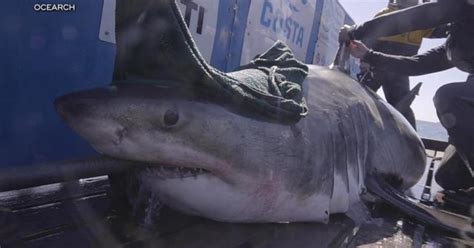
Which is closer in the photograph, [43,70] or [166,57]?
[166,57]

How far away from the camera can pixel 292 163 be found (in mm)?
1469

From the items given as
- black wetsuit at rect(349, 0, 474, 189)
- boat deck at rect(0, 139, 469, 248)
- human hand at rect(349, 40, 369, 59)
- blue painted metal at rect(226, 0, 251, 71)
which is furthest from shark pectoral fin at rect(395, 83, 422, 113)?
boat deck at rect(0, 139, 469, 248)

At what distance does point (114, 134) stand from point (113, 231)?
39 centimetres

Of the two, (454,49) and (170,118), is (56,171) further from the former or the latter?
(454,49)

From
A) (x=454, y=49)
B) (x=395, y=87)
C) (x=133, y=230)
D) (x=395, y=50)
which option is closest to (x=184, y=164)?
(x=133, y=230)

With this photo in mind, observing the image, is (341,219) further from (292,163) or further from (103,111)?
(103,111)

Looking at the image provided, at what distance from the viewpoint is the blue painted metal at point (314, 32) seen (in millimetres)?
5016

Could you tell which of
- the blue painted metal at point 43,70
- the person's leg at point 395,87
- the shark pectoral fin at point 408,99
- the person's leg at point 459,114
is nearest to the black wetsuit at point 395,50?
the person's leg at point 395,87

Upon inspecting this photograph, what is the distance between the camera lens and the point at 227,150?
1.25 meters

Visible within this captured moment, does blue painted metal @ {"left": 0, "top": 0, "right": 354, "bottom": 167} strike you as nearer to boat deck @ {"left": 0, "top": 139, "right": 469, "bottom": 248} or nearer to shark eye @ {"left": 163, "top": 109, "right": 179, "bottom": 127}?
boat deck @ {"left": 0, "top": 139, "right": 469, "bottom": 248}

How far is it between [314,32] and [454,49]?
2585 millimetres

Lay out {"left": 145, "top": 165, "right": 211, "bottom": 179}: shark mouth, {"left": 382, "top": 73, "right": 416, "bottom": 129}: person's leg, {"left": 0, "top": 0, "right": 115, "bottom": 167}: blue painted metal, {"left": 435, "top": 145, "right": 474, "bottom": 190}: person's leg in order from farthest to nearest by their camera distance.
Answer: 1. {"left": 382, "top": 73, "right": 416, "bottom": 129}: person's leg
2. {"left": 435, "top": 145, "right": 474, "bottom": 190}: person's leg
3. {"left": 0, "top": 0, "right": 115, "bottom": 167}: blue painted metal
4. {"left": 145, "top": 165, "right": 211, "bottom": 179}: shark mouth

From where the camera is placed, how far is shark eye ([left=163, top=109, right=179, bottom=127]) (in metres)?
1.12

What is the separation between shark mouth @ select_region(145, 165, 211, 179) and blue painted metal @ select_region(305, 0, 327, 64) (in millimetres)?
4121
